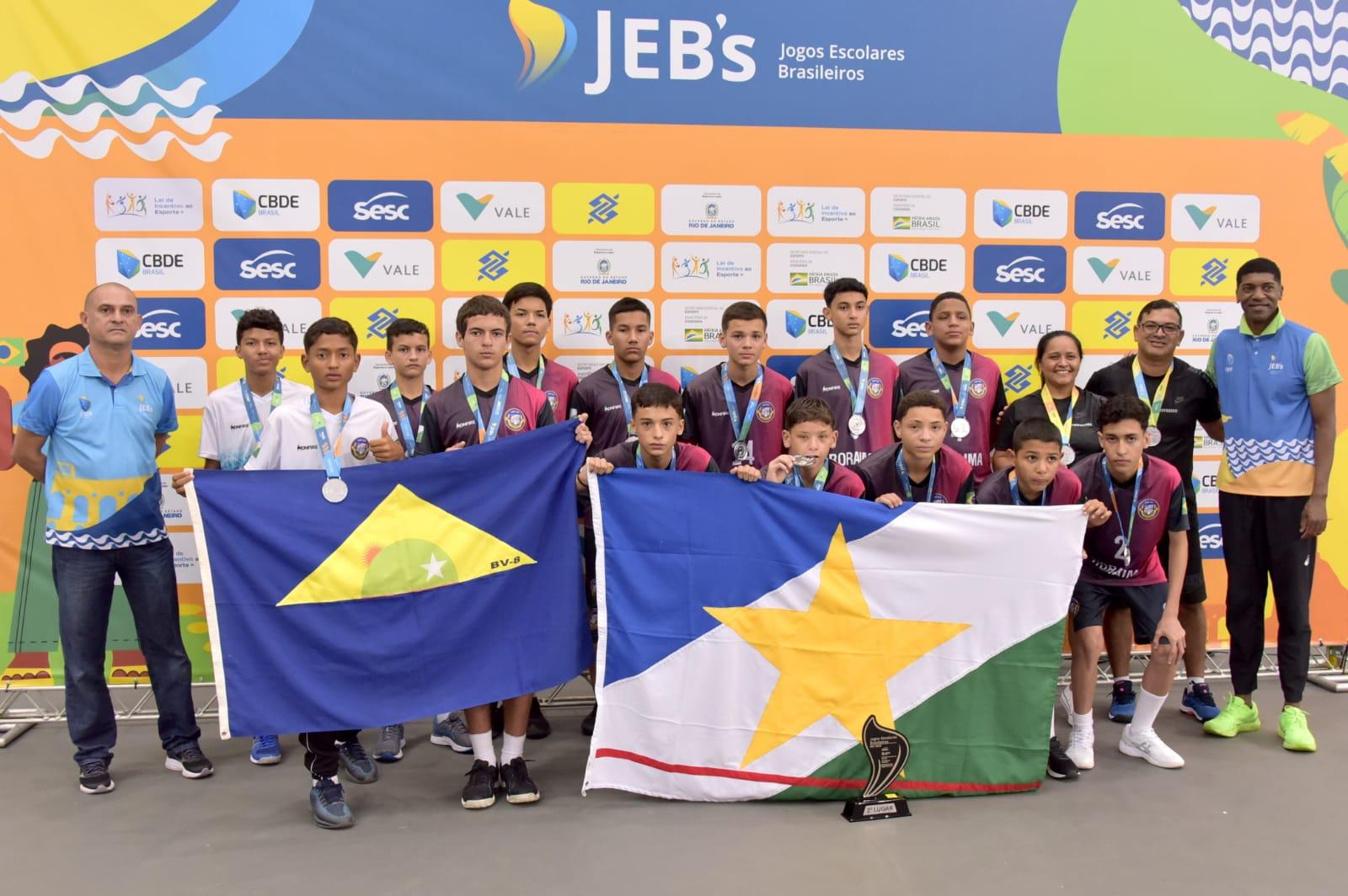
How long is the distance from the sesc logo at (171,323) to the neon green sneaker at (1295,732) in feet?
17.9

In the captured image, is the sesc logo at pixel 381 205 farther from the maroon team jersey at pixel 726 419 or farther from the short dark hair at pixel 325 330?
the maroon team jersey at pixel 726 419

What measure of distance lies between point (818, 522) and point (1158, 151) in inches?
129

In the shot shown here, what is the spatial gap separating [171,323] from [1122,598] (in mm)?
4650

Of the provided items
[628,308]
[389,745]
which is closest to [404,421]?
[628,308]

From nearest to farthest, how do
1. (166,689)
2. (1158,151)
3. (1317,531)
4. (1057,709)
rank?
1. (166,689)
2. (1317,531)
3. (1057,709)
4. (1158,151)

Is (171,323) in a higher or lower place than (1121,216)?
lower

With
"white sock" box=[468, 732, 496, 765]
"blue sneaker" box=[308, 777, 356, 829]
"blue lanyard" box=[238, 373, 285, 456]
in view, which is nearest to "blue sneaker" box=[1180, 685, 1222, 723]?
"white sock" box=[468, 732, 496, 765]

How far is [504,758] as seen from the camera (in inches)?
142

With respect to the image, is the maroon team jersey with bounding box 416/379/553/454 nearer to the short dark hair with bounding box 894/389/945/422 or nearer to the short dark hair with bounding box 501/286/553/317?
the short dark hair with bounding box 501/286/553/317

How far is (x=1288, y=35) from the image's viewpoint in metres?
5.21

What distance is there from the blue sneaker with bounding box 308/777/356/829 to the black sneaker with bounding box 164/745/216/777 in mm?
736

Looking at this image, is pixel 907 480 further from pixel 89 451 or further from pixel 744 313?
pixel 89 451

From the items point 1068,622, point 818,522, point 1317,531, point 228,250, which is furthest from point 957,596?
point 228,250

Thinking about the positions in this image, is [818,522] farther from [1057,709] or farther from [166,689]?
[166,689]
